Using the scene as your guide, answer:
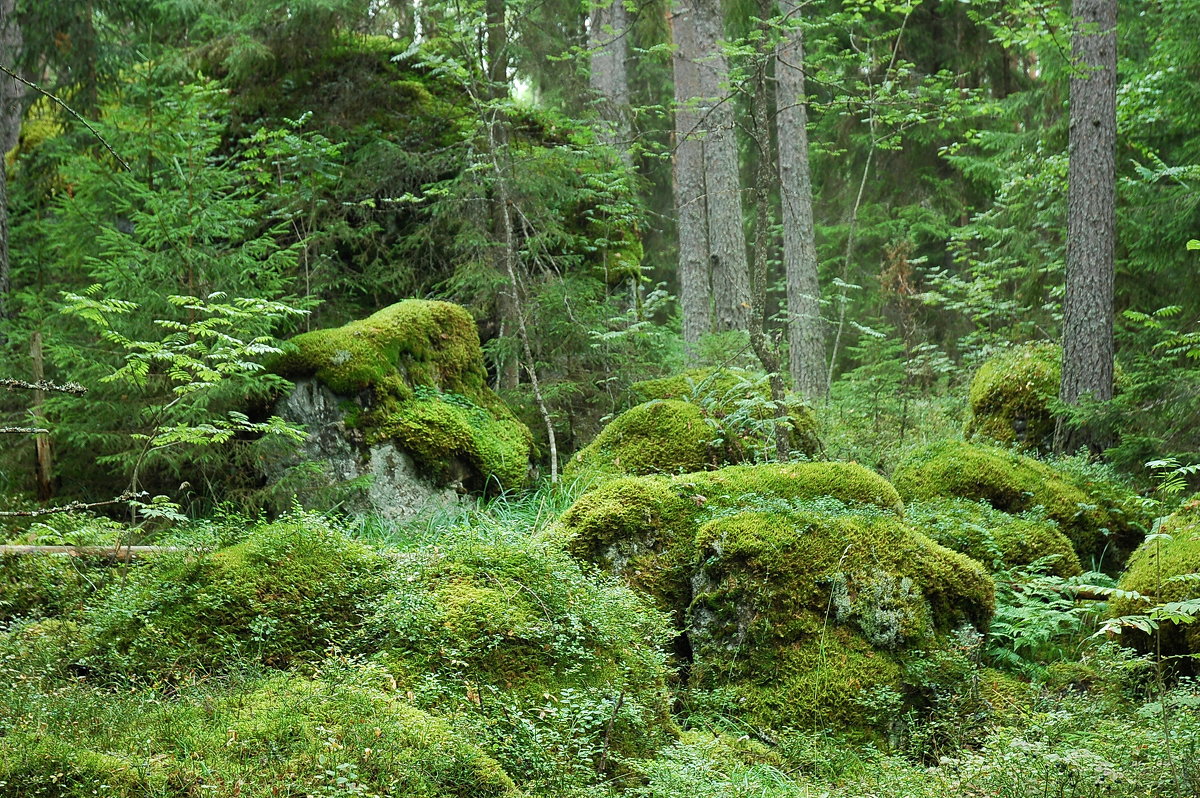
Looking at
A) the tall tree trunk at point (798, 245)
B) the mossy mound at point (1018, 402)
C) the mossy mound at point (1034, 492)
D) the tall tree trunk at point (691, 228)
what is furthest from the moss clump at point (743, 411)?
the tall tree trunk at point (798, 245)

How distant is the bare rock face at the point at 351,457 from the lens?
26.1 feet

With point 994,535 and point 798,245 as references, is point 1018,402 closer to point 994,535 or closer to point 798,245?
point 994,535

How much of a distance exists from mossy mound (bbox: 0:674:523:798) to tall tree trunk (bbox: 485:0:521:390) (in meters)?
6.52

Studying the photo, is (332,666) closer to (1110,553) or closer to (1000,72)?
(1110,553)

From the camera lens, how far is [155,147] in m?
8.42

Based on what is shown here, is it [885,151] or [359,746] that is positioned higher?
[885,151]

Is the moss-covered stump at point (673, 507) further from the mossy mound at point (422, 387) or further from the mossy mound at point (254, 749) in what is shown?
the mossy mound at point (422, 387)

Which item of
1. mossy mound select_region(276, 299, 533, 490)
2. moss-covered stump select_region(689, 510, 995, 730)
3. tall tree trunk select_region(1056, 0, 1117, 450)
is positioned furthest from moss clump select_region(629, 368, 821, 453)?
tall tree trunk select_region(1056, 0, 1117, 450)

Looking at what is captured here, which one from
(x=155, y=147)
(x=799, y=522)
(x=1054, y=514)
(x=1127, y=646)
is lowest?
(x=1127, y=646)

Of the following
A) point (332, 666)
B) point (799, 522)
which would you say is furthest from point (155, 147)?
point (799, 522)

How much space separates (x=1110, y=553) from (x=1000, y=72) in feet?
40.9

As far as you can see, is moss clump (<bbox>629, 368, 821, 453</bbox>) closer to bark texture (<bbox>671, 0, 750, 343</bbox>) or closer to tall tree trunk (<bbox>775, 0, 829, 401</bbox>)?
bark texture (<bbox>671, 0, 750, 343</bbox>)

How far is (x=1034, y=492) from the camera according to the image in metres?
7.80

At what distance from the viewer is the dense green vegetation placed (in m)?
4.12
